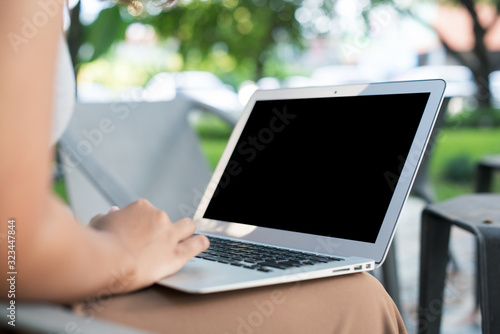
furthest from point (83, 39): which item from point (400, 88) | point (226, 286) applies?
point (226, 286)

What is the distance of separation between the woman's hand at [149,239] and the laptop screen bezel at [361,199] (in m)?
0.30

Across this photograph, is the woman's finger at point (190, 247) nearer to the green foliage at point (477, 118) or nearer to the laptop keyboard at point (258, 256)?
the laptop keyboard at point (258, 256)

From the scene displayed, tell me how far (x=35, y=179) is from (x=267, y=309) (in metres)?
0.34

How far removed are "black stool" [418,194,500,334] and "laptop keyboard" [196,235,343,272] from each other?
0.46 meters

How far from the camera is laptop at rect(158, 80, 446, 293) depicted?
0.95m

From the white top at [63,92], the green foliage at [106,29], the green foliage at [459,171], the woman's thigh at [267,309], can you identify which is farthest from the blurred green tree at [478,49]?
the woman's thigh at [267,309]

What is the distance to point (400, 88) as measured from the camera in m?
1.13

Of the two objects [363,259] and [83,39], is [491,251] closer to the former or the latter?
[363,259]

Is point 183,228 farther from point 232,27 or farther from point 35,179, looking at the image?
point 232,27

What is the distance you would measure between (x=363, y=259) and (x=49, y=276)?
494 mm

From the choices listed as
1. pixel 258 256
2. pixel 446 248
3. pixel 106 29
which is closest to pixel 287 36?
pixel 106 29

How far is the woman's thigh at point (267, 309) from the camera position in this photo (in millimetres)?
700

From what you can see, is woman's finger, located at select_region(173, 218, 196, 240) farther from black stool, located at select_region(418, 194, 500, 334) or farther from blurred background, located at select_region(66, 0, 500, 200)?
blurred background, located at select_region(66, 0, 500, 200)

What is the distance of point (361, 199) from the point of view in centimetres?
104
